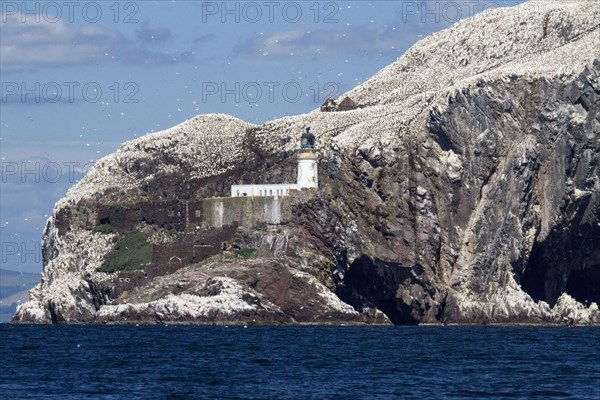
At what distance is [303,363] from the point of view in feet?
326

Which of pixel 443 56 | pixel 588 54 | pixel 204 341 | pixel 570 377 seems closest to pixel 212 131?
pixel 443 56

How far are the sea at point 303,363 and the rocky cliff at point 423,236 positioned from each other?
316cm

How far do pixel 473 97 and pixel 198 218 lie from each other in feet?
72.4

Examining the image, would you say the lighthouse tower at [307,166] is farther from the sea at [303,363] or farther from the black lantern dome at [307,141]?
the sea at [303,363]

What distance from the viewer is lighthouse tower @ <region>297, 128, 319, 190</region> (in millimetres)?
142375

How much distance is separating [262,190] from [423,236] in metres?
13.1

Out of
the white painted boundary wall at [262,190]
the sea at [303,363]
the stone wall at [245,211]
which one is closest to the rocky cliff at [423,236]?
the stone wall at [245,211]

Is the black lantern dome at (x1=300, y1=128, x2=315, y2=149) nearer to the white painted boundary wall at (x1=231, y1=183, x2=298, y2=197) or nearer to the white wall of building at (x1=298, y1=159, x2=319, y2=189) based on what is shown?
the white wall of building at (x1=298, y1=159, x2=319, y2=189)

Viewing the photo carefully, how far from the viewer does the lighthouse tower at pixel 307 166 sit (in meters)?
142

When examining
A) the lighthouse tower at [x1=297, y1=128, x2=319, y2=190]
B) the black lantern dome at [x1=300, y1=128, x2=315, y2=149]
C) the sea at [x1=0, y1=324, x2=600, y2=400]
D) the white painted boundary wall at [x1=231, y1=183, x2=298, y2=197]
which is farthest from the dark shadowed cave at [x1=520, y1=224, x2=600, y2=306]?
the white painted boundary wall at [x1=231, y1=183, x2=298, y2=197]

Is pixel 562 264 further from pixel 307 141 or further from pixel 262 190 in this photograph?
pixel 262 190

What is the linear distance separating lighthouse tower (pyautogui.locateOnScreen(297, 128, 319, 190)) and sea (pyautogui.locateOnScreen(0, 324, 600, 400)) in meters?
12.5

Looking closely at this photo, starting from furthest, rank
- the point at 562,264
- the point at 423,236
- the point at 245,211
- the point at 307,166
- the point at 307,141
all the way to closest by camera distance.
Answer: the point at 307,141
the point at 307,166
the point at 245,211
the point at 562,264
the point at 423,236

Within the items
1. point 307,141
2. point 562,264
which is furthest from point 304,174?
point 562,264
